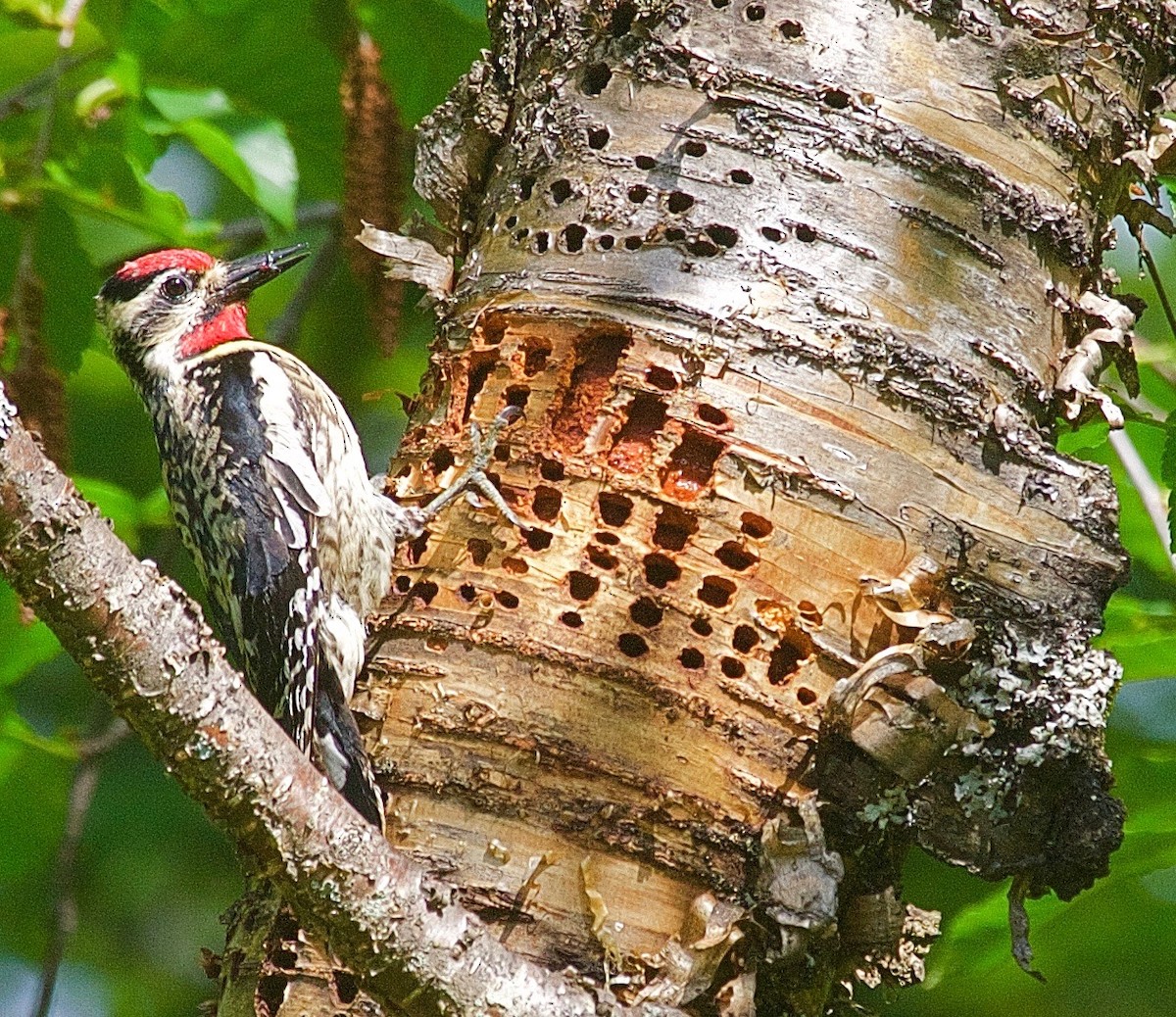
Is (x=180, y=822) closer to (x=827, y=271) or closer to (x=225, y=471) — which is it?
(x=225, y=471)

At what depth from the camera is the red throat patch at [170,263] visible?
425 centimetres

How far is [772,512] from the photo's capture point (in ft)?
8.08

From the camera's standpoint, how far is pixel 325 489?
372cm

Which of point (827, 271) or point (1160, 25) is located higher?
point (1160, 25)

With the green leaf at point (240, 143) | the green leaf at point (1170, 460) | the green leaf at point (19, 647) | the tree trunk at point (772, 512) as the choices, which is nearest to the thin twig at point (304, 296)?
the green leaf at point (240, 143)

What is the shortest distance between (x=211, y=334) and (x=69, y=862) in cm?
149

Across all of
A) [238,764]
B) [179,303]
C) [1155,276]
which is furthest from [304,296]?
[238,764]

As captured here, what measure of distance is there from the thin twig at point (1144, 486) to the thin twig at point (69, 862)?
2510 millimetres

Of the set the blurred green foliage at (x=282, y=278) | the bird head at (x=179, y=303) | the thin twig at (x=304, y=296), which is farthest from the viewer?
the thin twig at (x=304, y=296)

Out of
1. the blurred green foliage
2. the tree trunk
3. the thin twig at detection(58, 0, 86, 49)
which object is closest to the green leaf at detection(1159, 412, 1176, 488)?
the blurred green foliage

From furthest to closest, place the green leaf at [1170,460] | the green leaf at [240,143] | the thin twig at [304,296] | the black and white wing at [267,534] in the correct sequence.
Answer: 1. the thin twig at [304,296]
2. the green leaf at [240,143]
3. the black and white wing at [267,534]
4. the green leaf at [1170,460]

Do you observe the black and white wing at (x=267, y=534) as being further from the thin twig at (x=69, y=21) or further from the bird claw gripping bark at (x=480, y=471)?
the thin twig at (x=69, y=21)

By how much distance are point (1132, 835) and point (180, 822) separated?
453 centimetres

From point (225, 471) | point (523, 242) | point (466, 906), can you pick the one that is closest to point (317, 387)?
point (225, 471)
